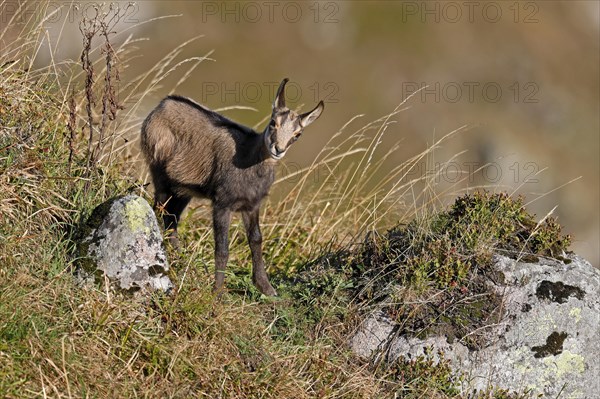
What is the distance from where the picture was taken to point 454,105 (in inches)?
3666

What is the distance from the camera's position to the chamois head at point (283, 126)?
7445mm

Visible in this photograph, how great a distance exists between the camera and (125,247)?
6.24 meters

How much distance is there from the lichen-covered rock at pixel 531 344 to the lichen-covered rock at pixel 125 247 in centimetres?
161

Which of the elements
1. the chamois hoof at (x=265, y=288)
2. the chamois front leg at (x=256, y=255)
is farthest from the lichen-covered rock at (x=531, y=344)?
the chamois front leg at (x=256, y=255)

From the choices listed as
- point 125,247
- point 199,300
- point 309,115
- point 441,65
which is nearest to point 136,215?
point 125,247

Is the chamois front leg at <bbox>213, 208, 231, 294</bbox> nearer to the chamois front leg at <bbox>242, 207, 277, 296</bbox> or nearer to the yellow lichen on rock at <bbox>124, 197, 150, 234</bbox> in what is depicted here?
the chamois front leg at <bbox>242, 207, 277, 296</bbox>

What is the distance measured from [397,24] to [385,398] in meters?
94.4

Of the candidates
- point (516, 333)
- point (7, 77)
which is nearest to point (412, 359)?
point (516, 333)

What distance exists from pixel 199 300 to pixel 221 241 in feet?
4.81

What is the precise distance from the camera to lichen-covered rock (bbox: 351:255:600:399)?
655 cm

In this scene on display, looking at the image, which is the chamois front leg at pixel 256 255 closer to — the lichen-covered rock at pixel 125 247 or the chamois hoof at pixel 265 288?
the chamois hoof at pixel 265 288

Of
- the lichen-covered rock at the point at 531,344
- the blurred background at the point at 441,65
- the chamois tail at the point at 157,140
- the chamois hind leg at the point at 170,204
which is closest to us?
the lichen-covered rock at the point at 531,344

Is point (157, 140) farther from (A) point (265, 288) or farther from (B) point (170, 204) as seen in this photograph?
(A) point (265, 288)

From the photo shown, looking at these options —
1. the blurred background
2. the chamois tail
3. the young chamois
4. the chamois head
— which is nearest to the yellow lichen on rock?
the young chamois
